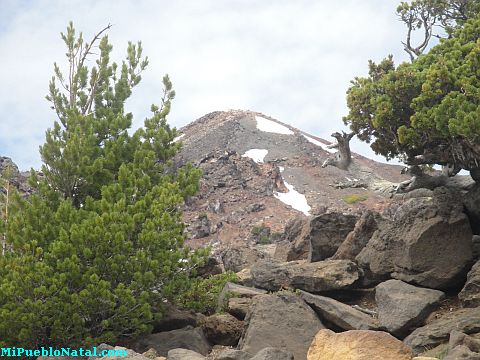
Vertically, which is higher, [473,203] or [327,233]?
[327,233]

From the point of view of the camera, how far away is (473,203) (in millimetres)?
13094

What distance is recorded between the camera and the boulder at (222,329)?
1261 cm

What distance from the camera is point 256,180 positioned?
243 ft

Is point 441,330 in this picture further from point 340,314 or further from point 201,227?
point 201,227

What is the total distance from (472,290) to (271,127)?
316 ft

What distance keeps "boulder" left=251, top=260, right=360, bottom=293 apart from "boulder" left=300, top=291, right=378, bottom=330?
1114mm

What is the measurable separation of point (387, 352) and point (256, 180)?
65738 millimetres

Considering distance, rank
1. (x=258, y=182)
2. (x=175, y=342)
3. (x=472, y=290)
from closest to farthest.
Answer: (x=472, y=290)
(x=175, y=342)
(x=258, y=182)

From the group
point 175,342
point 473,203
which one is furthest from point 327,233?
point 175,342

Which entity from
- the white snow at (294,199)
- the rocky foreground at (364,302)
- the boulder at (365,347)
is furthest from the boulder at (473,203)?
the white snow at (294,199)

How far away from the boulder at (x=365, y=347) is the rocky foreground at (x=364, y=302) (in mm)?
16

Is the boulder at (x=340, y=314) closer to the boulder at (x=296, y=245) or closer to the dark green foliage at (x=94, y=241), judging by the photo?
the dark green foliage at (x=94, y=241)

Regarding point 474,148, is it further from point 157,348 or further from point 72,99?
point 72,99

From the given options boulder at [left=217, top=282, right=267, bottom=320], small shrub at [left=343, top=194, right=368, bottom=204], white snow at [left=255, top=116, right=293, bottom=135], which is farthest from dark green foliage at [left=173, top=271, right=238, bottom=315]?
white snow at [left=255, top=116, right=293, bottom=135]
